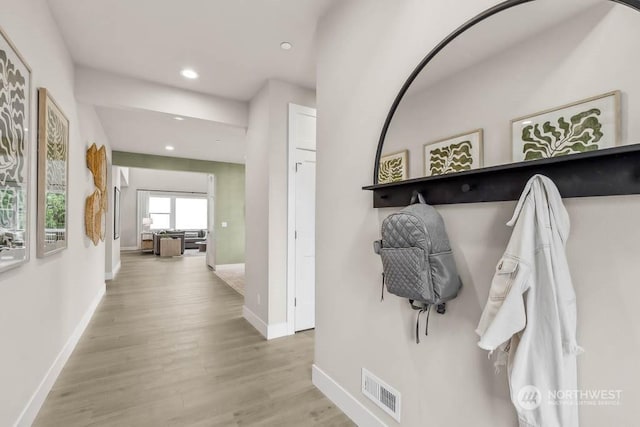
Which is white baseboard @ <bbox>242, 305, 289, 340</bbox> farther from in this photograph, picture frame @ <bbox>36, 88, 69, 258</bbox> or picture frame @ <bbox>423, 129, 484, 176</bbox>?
picture frame @ <bbox>423, 129, 484, 176</bbox>

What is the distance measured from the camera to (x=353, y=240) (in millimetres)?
1745

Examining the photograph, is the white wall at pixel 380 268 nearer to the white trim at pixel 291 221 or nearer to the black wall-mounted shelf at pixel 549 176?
the black wall-mounted shelf at pixel 549 176

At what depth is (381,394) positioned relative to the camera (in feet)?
5.01

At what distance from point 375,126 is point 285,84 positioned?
1.78m

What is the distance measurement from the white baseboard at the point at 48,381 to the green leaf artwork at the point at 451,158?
245cm

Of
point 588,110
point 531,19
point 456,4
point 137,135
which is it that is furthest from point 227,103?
point 588,110

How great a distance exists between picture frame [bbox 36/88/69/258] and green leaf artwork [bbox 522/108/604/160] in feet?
8.38

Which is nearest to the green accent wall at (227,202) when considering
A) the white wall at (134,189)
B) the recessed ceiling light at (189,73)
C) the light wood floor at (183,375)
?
the light wood floor at (183,375)

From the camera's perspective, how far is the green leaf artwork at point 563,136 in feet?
2.67

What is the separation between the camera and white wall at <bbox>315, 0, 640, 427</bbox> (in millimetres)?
799

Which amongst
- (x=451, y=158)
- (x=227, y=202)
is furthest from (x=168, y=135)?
(x=451, y=158)

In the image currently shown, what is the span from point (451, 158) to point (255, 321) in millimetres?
2771

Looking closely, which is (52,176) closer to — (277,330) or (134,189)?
(277,330)

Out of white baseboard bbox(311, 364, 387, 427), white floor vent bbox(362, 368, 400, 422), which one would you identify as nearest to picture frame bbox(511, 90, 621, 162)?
white floor vent bbox(362, 368, 400, 422)
